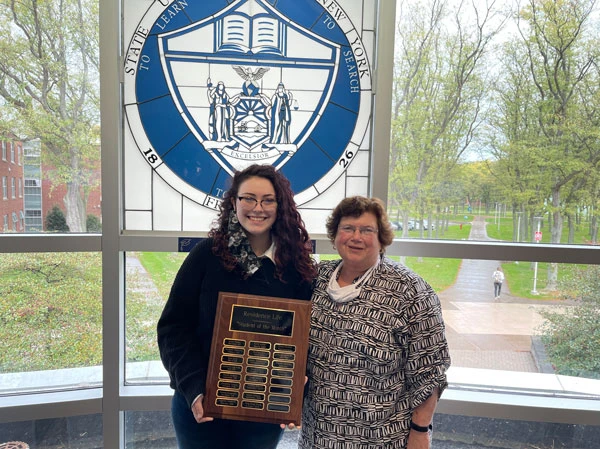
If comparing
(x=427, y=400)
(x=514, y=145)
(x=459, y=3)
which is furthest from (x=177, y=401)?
(x=459, y=3)

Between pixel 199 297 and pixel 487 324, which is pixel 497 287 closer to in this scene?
pixel 487 324

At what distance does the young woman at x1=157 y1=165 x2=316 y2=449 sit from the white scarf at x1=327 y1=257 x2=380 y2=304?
10 centimetres

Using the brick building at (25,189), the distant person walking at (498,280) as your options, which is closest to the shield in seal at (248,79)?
the brick building at (25,189)

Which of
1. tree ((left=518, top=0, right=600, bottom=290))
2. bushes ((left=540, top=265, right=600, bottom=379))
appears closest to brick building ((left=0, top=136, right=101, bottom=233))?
tree ((left=518, top=0, right=600, bottom=290))

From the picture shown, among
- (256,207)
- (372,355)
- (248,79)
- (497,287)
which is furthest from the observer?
(497,287)

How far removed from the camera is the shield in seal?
7.14ft

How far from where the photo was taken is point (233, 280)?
1.48 meters

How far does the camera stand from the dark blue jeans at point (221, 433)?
1.50 m

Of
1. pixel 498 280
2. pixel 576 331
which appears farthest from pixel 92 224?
pixel 576 331

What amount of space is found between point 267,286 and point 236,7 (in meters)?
1.58

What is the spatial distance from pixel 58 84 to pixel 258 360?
1917mm

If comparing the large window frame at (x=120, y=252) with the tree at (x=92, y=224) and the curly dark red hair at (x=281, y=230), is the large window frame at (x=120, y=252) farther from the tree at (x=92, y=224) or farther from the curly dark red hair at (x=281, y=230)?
the curly dark red hair at (x=281, y=230)

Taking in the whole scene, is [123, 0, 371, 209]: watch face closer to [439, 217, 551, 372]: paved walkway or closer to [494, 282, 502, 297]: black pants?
[439, 217, 551, 372]: paved walkway

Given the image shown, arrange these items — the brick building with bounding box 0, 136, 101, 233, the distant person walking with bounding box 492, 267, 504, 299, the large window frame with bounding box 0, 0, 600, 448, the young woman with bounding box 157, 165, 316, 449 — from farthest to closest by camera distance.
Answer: the distant person walking with bounding box 492, 267, 504, 299
the brick building with bounding box 0, 136, 101, 233
the large window frame with bounding box 0, 0, 600, 448
the young woman with bounding box 157, 165, 316, 449
